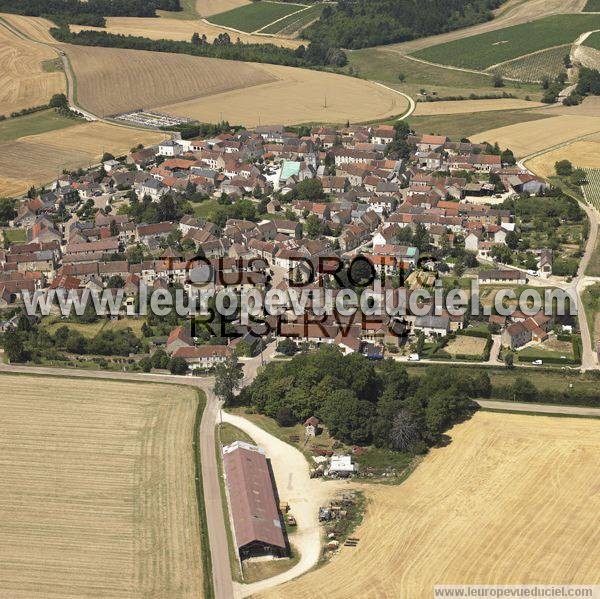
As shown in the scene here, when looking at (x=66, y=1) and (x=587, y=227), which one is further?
(x=66, y=1)

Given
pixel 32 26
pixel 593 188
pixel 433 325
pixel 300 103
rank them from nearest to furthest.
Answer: pixel 433 325, pixel 593 188, pixel 300 103, pixel 32 26

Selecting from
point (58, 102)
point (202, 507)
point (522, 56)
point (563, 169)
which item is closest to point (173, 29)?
point (58, 102)

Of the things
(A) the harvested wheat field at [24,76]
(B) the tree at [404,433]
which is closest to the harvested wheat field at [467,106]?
(A) the harvested wheat field at [24,76]

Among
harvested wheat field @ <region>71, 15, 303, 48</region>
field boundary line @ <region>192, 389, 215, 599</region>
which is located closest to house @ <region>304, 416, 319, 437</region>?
field boundary line @ <region>192, 389, 215, 599</region>

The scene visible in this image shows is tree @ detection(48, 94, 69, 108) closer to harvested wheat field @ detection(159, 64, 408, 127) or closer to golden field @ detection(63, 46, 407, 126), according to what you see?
golden field @ detection(63, 46, 407, 126)

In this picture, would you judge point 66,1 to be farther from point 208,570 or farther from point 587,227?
point 208,570

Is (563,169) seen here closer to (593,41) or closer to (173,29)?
(593,41)

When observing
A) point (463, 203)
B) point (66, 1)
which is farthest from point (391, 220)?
point (66, 1)
